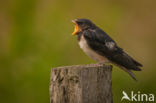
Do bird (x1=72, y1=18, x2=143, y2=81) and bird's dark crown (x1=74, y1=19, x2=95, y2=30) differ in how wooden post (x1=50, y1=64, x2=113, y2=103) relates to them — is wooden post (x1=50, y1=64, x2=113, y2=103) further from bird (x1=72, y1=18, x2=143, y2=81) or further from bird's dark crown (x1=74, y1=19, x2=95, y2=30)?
bird's dark crown (x1=74, y1=19, x2=95, y2=30)

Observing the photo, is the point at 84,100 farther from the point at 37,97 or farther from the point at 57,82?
the point at 37,97

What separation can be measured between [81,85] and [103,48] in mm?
1220

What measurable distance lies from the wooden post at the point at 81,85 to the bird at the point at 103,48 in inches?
37.2

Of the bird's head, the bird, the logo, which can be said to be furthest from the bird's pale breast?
the logo

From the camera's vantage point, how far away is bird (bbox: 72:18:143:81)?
5.43 meters

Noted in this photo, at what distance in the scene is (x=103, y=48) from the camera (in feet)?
17.9

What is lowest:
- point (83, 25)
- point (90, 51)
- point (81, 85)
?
point (81, 85)

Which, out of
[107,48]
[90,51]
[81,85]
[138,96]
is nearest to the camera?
[81,85]

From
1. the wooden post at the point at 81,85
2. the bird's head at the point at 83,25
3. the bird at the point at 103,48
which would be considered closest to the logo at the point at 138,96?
the bird at the point at 103,48

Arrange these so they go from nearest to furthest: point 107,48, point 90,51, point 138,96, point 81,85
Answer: point 81,85 < point 107,48 < point 90,51 < point 138,96

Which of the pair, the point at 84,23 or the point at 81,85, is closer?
the point at 81,85

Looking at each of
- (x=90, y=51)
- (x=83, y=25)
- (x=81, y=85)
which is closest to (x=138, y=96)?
(x=90, y=51)

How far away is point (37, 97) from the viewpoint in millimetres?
6926

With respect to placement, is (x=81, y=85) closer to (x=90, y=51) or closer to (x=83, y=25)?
(x=90, y=51)
